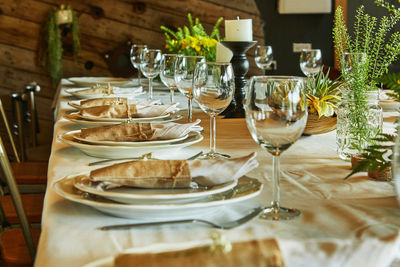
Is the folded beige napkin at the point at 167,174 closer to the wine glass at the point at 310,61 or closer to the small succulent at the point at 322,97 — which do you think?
the small succulent at the point at 322,97

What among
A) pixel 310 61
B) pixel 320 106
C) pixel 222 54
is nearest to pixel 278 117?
pixel 320 106

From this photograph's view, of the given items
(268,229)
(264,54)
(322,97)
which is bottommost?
(268,229)

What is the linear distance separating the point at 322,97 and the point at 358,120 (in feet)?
0.88

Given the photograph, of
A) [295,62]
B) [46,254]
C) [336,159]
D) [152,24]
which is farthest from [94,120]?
[295,62]

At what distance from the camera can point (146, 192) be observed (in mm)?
784

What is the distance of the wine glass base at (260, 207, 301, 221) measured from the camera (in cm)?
74

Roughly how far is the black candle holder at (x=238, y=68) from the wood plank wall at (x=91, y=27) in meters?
2.26

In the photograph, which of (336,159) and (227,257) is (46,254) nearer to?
(227,257)

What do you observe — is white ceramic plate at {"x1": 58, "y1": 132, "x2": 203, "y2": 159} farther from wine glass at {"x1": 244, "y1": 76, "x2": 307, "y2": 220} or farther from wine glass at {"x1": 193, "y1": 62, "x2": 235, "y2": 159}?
wine glass at {"x1": 244, "y1": 76, "x2": 307, "y2": 220}

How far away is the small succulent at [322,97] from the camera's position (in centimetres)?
132

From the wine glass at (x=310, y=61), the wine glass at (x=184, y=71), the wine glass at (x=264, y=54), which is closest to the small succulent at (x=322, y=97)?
the wine glass at (x=184, y=71)

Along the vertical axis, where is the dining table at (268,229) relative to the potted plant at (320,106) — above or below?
below

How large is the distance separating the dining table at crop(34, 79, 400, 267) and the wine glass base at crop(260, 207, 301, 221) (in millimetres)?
10

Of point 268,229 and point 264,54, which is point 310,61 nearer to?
point 264,54
